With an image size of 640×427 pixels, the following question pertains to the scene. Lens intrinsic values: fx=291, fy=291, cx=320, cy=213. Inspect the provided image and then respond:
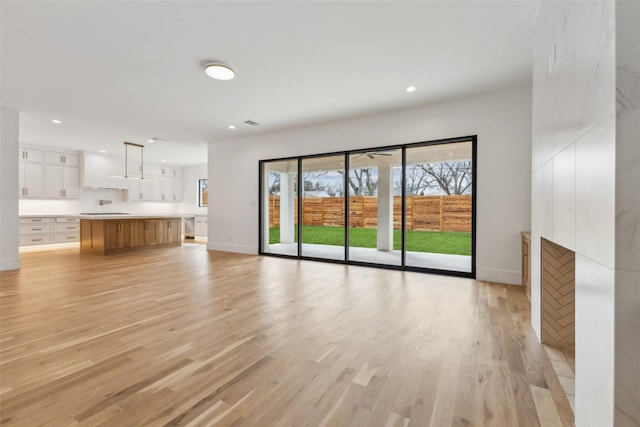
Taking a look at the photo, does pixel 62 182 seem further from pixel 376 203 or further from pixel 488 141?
pixel 488 141

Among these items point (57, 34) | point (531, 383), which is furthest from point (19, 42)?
point (531, 383)

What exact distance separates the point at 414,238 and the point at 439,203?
112 centimetres

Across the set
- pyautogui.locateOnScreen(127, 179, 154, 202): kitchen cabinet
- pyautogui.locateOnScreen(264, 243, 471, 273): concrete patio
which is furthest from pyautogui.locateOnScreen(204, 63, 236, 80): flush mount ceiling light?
pyautogui.locateOnScreen(127, 179, 154, 202): kitchen cabinet

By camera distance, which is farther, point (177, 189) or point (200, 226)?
point (177, 189)

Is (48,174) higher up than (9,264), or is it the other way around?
(48,174)

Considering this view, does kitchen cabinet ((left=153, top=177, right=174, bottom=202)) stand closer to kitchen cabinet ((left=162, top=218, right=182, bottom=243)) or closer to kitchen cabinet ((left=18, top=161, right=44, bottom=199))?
kitchen cabinet ((left=162, top=218, right=182, bottom=243))

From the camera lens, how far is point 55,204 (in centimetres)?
820

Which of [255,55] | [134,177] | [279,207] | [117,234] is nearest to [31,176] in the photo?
[134,177]

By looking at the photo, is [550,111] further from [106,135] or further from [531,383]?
[106,135]

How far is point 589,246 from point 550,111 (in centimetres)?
117

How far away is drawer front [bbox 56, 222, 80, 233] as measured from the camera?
780cm

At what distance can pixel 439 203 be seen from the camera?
587cm

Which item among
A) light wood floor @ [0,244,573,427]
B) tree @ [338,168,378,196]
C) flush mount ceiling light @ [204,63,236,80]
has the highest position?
flush mount ceiling light @ [204,63,236,80]

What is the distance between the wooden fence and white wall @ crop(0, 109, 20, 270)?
16.3 feet
